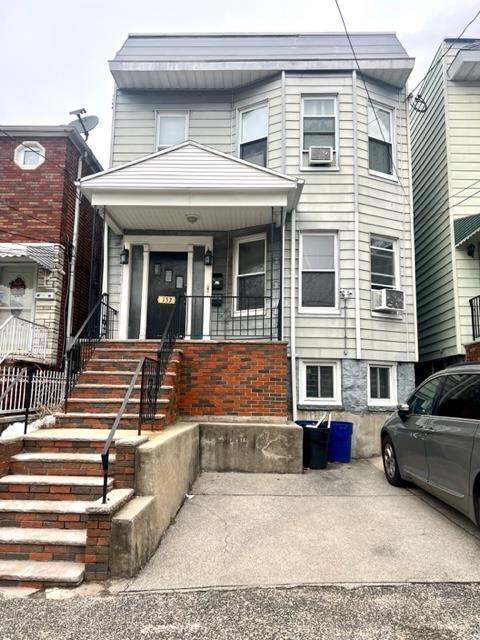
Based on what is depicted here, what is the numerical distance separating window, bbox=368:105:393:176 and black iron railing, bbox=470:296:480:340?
3.23 metres

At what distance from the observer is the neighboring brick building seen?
937cm

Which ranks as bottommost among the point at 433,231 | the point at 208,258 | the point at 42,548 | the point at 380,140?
the point at 42,548

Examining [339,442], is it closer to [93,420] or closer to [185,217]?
[93,420]

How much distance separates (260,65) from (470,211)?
5.40 meters

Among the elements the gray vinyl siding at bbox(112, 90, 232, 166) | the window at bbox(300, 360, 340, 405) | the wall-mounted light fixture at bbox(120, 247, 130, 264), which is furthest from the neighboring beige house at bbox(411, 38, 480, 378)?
the wall-mounted light fixture at bbox(120, 247, 130, 264)

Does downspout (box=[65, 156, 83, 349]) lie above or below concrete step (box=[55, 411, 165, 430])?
above

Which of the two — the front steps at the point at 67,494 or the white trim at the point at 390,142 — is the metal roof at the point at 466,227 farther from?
the front steps at the point at 67,494

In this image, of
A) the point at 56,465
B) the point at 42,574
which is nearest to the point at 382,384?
the point at 56,465

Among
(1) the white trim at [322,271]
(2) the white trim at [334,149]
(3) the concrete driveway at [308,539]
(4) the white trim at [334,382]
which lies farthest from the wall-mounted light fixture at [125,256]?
(3) the concrete driveway at [308,539]

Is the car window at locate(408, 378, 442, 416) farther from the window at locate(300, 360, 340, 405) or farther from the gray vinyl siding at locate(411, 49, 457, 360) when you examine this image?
the gray vinyl siding at locate(411, 49, 457, 360)

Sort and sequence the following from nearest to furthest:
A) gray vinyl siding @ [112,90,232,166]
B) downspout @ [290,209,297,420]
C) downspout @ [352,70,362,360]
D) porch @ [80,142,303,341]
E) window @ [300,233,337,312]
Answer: porch @ [80,142,303,341], downspout @ [290,209,297,420], downspout @ [352,70,362,360], window @ [300,233,337,312], gray vinyl siding @ [112,90,232,166]

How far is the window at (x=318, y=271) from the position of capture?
8.98m

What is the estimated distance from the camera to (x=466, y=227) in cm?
904

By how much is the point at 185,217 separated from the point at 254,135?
2746mm
